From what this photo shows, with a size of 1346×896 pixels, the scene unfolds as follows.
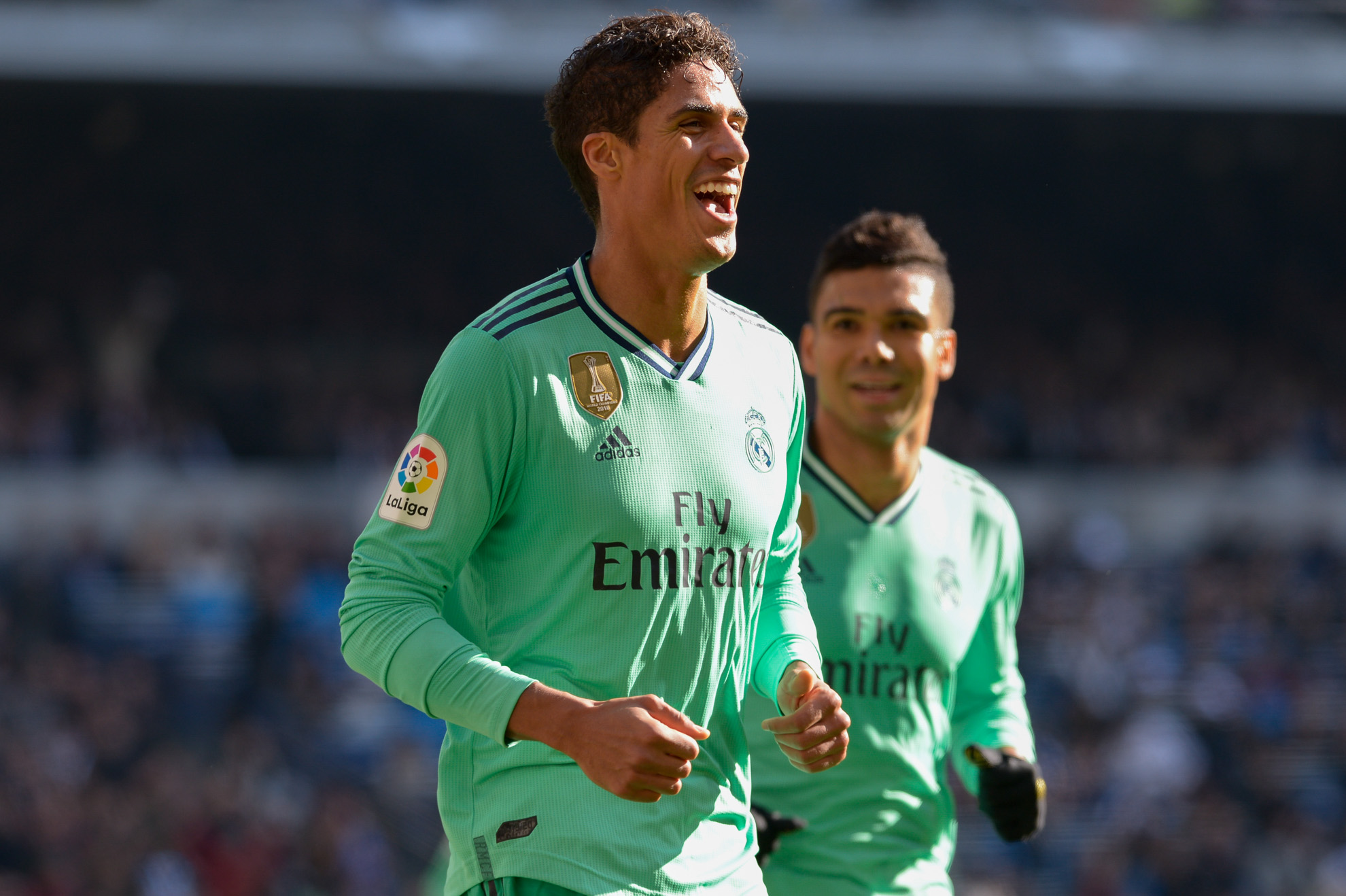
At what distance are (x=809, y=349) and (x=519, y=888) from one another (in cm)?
212

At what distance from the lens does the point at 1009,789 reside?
3.77 m

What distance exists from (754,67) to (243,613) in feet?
25.3

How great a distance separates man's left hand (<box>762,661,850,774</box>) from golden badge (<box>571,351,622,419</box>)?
0.56 meters

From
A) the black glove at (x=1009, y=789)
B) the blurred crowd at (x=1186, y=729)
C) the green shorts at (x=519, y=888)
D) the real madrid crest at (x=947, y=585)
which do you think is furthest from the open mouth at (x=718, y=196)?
the blurred crowd at (x=1186, y=729)

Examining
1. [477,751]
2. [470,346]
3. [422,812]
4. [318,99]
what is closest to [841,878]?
[477,751]

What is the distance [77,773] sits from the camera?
1143 cm

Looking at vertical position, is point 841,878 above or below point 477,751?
below

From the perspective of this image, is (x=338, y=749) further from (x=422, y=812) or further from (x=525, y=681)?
(x=525, y=681)

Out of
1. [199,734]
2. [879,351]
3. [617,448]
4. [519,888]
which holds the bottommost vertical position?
[199,734]

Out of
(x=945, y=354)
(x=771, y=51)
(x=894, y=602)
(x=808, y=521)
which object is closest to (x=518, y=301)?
(x=808, y=521)

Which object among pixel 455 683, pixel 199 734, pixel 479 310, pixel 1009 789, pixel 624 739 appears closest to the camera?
pixel 624 739

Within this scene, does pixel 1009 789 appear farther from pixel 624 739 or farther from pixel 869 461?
A: pixel 624 739

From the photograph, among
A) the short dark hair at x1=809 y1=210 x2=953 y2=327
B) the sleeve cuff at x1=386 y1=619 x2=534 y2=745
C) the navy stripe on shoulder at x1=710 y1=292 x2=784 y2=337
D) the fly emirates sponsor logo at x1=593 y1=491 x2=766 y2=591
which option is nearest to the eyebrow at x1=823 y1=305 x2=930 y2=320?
the short dark hair at x1=809 y1=210 x2=953 y2=327

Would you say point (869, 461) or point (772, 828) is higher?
point (869, 461)
